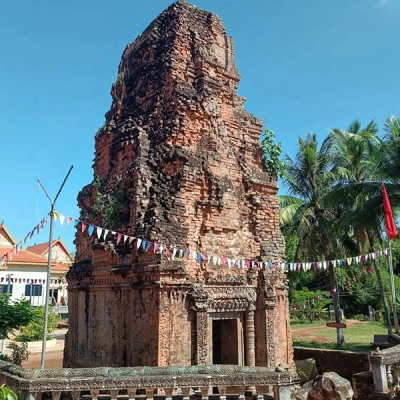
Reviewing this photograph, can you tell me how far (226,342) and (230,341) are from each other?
21cm

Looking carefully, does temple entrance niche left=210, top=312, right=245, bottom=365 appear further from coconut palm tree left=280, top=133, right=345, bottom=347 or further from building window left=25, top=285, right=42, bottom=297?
building window left=25, top=285, right=42, bottom=297

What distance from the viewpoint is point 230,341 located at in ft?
39.5

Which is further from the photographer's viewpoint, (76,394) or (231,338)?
(231,338)

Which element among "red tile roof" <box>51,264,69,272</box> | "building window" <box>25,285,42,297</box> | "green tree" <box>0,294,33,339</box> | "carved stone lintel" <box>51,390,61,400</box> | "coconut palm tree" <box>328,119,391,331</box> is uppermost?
"coconut palm tree" <box>328,119,391,331</box>

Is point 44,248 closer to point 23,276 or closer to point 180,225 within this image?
point 23,276

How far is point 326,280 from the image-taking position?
3978 centimetres

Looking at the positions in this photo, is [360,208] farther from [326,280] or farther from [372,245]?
[326,280]

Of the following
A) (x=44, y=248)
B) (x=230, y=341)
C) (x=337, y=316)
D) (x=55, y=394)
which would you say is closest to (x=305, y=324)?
(x=337, y=316)

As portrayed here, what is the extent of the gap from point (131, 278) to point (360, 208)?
1203 cm

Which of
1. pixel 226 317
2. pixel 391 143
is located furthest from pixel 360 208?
pixel 226 317

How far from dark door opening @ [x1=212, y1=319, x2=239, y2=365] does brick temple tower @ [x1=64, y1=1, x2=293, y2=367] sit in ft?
0.16

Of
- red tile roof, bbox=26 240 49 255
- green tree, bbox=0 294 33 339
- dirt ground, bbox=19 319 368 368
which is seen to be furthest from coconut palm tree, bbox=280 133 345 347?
red tile roof, bbox=26 240 49 255

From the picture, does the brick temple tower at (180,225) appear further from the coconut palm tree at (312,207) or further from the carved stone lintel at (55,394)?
the coconut palm tree at (312,207)

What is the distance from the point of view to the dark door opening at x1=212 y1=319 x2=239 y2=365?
468 inches
